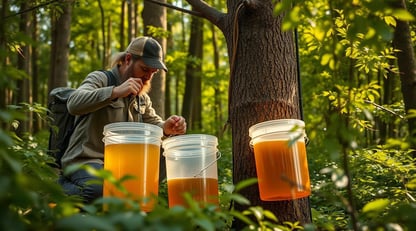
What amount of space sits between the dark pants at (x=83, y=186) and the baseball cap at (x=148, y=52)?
88 cm

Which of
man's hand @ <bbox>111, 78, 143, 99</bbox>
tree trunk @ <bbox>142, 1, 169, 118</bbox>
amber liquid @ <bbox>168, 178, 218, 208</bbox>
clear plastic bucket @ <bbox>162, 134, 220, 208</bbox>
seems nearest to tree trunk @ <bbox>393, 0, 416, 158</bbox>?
clear plastic bucket @ <bbox>162, 134, 220, 208</bbox>

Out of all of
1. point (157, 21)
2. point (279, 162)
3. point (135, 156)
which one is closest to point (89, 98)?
point (135, 156)

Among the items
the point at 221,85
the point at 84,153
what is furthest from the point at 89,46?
the point at 84,153

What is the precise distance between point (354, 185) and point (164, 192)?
2089 millimetres

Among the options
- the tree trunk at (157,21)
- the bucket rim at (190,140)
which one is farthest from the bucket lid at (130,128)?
the tree trunk at (157,21)

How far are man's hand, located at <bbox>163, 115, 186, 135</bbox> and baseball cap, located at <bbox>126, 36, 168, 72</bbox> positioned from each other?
426 millimetres

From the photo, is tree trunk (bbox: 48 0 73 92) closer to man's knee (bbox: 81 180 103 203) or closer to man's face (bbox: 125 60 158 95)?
man's face (bbox: 125 60 158 95)

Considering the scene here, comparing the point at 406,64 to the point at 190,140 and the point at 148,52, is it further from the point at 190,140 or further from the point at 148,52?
the point at 190,140

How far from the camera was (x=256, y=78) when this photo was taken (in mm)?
3021

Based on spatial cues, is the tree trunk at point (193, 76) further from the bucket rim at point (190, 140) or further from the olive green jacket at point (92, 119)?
the bucket rim at point (190, 140)

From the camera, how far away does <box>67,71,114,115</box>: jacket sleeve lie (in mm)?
3170

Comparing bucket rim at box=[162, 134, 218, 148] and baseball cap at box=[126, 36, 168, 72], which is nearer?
bucket rim at box=[162, 134, 218, 148]

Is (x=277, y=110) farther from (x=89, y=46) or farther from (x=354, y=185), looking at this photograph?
(x=89, y=46)

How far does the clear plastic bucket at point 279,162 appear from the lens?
251 cm
